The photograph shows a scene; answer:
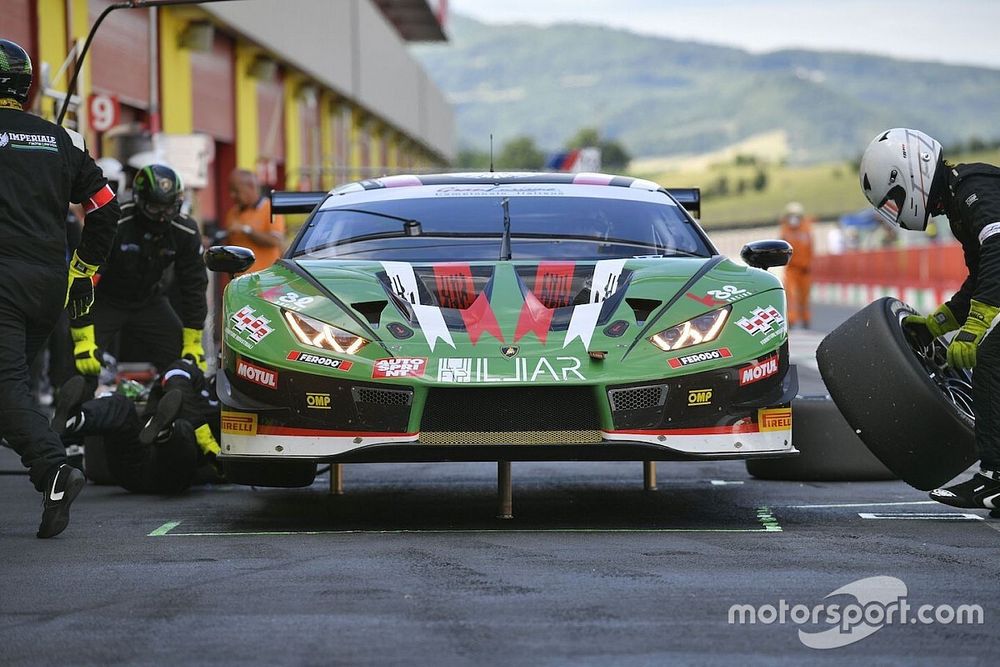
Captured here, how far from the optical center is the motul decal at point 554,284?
272 inches

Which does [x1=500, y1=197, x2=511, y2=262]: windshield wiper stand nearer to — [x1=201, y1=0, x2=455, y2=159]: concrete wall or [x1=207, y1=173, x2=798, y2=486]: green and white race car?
[x1=207, y1=173, x2=798, y2=486]: green and white race car

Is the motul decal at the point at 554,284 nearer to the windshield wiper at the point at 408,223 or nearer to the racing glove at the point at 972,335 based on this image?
the windshield wiper at the point at 408,223

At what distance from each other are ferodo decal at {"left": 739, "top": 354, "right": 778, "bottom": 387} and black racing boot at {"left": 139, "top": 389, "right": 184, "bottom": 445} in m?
2.81

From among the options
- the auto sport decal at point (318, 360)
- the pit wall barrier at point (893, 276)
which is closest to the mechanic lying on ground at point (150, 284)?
the auto sport decal at point (318, 360)

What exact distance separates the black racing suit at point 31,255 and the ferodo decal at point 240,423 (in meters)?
0.64

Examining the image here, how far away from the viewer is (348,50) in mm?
39594

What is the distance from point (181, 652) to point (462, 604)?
926 millimetres

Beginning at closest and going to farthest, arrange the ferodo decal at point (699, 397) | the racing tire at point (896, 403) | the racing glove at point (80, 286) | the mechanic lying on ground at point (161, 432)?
the ferodo decal at point (699, 397) < the racing tire at point (896, 403) < the racing glove at point (80, 286) < the mechanic lying on ground at point (161, 432)

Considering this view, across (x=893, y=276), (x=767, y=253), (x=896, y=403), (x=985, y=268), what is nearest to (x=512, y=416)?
(x=896, y=403)

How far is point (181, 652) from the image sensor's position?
4414 mm

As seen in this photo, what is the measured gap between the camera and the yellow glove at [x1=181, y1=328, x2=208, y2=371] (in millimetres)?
8875

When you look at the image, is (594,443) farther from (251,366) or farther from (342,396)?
(251,366)

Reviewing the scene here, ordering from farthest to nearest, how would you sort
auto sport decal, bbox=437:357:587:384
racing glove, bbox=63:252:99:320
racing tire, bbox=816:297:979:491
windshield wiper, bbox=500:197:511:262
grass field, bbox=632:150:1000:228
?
1. grass field, bbox=632:150:1000:228
2. racing glove, bbox=63:252:99:320
3. windshield wiper, bbox=500:197:511:262
4. racing tire, bbox=816:297:979:491
5. auto sport decal, bbox=437:357:587:384

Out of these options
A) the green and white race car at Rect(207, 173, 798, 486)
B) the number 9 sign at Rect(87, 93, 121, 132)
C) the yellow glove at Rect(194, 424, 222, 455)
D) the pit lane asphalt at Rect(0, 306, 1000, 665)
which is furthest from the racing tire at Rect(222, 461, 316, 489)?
the number 9 sign at Rect(87, 93, 121, 132)
